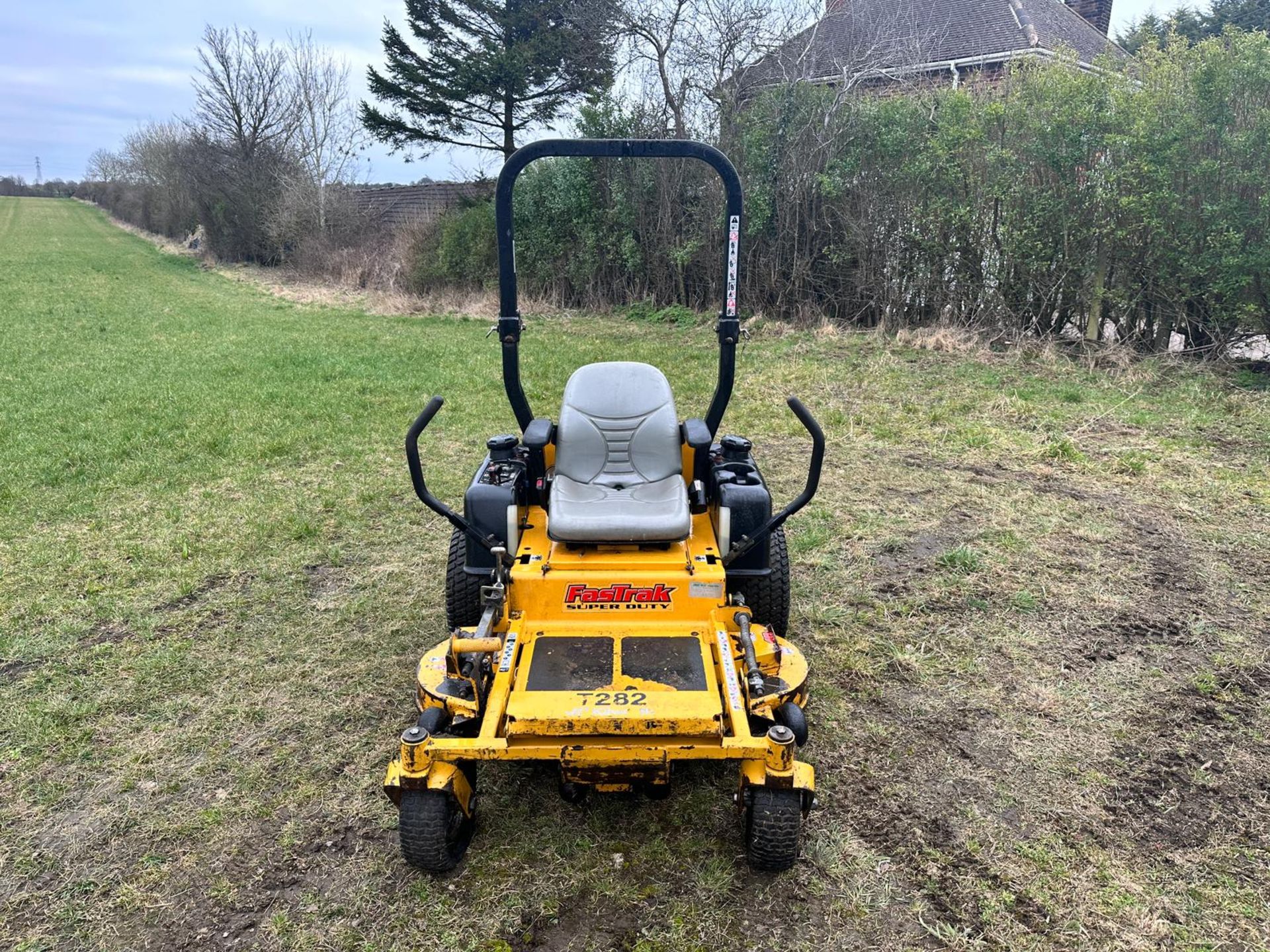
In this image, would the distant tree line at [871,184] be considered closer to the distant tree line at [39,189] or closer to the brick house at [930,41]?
the brick house at [930,41]

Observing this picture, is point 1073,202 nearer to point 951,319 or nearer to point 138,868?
point 951,319

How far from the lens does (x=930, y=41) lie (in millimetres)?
14836

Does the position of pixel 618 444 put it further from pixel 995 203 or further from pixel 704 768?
pixel 995 203

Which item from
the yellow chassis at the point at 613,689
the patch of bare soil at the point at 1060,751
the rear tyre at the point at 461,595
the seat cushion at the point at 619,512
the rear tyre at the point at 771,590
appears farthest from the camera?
the rear tyre at the point at 461,595

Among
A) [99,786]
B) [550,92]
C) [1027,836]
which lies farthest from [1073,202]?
[550,92]

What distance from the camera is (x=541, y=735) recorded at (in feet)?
8.23

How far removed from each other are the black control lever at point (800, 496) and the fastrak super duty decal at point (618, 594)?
0.36 meters

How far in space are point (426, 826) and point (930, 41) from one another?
1629cm

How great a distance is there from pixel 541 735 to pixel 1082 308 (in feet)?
30.3

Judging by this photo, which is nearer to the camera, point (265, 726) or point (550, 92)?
point (265, 726)

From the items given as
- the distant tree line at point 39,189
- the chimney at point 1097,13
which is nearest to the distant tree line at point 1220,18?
the chimney at point 1097,13

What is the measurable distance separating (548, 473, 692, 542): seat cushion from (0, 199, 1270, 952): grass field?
93cm

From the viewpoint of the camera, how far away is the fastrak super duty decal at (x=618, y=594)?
3.03m

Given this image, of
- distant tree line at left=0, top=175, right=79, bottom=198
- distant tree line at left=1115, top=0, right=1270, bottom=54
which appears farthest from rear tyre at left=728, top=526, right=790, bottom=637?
distant tree line at left=0, top=175, right=79, bottom=198
